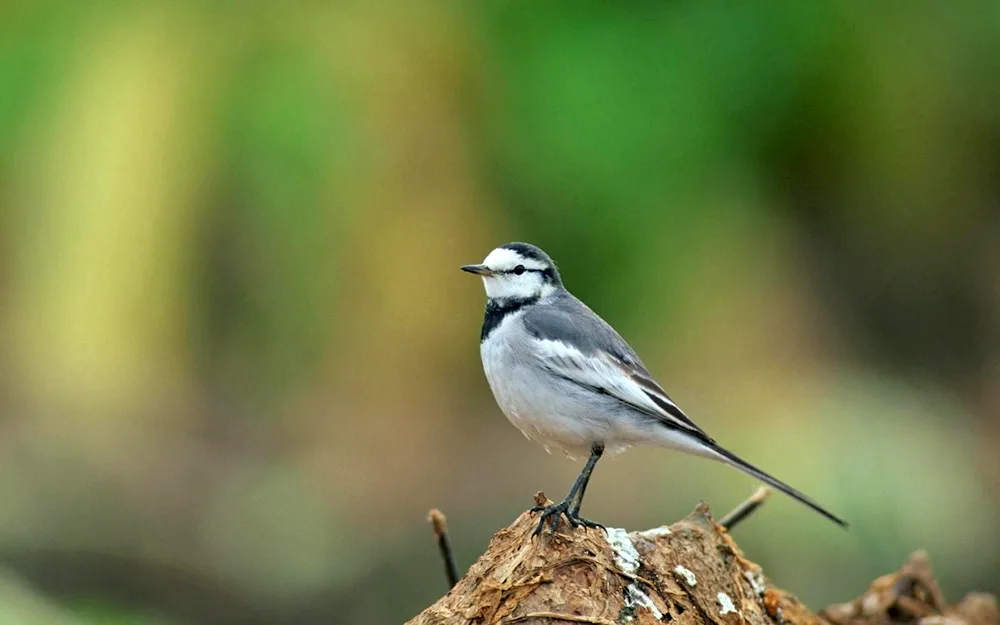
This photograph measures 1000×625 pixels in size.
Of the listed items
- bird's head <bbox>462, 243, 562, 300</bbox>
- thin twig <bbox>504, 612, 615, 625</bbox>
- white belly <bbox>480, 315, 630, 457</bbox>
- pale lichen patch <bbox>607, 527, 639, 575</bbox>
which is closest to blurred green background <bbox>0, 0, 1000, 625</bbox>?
bird's head <bbox>462, 243, 562, 300</bbox>

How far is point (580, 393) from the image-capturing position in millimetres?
3744

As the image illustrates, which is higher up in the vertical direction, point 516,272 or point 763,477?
point 516,272

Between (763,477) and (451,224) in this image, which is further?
(451,224)

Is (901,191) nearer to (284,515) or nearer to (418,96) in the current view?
(418,96)

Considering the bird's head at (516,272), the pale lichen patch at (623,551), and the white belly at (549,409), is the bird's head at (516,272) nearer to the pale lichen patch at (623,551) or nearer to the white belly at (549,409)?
the white belly at (549,409)

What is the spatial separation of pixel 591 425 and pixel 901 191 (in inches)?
231

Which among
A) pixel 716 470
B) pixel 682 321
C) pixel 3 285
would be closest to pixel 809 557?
pixel 716 470

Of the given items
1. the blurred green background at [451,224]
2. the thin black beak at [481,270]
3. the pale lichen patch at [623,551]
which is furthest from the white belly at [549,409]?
the blurred green background at [451,224]

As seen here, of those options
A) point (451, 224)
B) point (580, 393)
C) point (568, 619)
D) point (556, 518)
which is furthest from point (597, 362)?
point (451, 224)

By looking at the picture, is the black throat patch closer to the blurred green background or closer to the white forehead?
the white forehead

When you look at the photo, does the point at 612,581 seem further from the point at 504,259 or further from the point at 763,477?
the point at 504,259

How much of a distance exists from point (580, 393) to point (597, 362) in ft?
0.44

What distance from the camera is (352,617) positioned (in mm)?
6605

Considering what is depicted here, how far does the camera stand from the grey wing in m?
3.74
